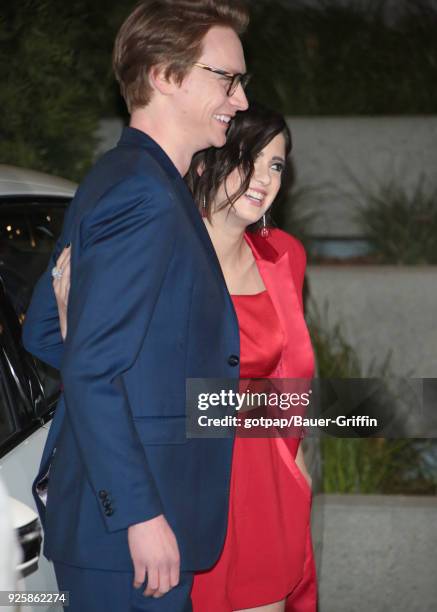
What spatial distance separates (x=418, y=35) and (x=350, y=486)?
4.95 metres

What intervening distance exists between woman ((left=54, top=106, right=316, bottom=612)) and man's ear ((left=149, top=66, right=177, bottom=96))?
2.50 ft

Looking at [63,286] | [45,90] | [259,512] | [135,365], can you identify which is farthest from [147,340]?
[45,90]

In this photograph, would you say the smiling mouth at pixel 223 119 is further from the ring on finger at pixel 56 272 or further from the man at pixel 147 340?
the ring on finger at pixel 56 272

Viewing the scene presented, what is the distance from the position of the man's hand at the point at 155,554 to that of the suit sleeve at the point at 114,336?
0.02 metres

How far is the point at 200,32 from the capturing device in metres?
2.16

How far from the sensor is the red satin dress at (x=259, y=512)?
109 inches

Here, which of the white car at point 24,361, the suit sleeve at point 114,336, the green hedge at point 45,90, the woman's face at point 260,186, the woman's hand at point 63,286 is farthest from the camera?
the green hedge at point 45,90

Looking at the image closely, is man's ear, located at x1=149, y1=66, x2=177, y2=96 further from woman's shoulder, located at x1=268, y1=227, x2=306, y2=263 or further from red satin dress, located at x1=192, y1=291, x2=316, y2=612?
woman's shoulder, located at x1=268, y1=227, x2=306, y2=263

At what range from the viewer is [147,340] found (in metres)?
2.03

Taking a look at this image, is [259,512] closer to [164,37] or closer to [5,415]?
[5,415]

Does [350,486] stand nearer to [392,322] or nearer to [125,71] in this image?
[392,322]

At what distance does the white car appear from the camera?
2.30m

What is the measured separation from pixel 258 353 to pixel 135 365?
819mm

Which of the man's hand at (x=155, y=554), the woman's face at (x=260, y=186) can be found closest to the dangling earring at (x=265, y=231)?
the woman's face at (x=260, y=186)
